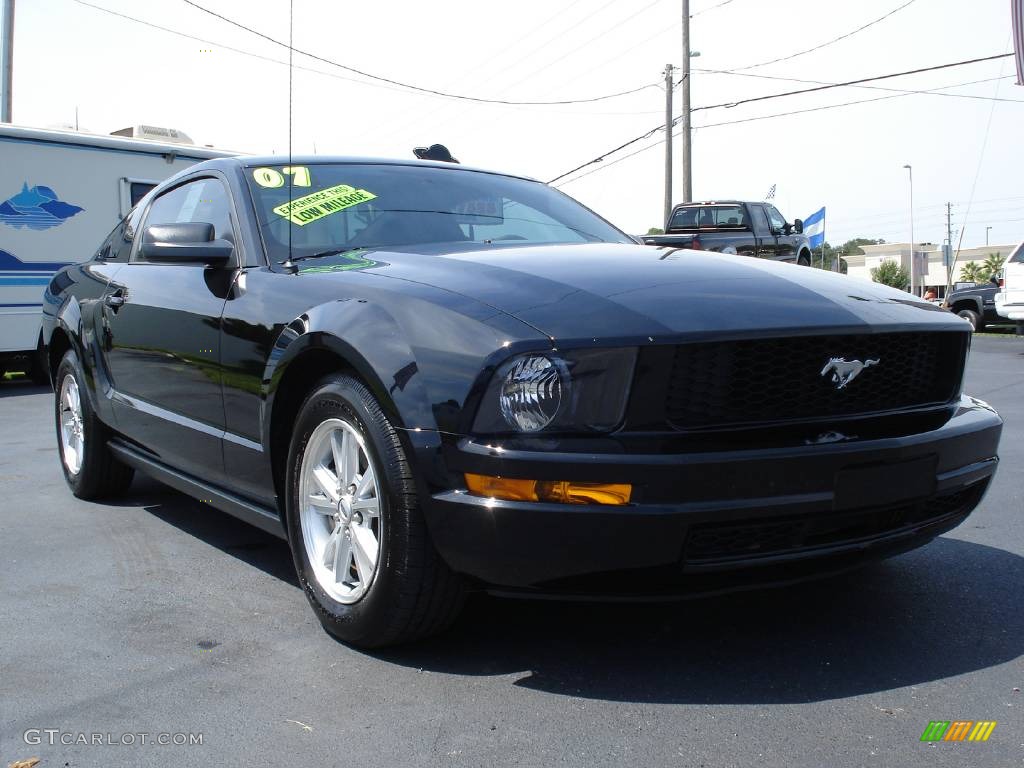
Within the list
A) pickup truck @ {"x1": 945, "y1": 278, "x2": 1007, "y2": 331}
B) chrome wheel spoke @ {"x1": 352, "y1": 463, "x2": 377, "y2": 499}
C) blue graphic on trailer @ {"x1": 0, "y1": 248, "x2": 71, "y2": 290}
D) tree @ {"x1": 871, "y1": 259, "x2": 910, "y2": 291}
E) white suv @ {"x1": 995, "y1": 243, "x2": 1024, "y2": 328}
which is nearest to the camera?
chrome wheel spoke @ {"x1": 352, "y1": 463, "x2": 377, "y2": 499}

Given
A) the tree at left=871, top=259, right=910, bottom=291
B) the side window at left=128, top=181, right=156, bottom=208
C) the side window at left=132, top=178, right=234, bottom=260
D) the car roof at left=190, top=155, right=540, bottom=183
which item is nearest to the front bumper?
the side window at left=132, top=178, right=234, bottom=260

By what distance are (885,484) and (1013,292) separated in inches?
597

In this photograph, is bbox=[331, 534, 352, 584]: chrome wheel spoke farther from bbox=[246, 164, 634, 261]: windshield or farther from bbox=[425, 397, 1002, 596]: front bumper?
bbox=[246, 164, 634, 261]: windshield

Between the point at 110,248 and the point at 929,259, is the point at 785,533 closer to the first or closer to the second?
the point at 110,248

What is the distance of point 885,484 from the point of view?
8.56 feet

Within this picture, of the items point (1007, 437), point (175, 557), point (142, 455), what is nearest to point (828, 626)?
point (175, 557)

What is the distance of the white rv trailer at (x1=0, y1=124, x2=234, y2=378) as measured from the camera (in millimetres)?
11023

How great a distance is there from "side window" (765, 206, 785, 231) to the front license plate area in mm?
16408

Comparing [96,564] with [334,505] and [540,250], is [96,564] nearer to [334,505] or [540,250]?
[334,505]

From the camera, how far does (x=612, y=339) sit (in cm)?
245

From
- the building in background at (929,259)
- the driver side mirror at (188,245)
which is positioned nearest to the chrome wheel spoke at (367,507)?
the driver side mirror at (188,245)

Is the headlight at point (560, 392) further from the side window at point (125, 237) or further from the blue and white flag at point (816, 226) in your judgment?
the blue and white flag at point (816, 226)

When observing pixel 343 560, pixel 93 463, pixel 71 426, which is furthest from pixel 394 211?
pixel 71 426

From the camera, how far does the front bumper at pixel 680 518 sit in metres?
2.38
